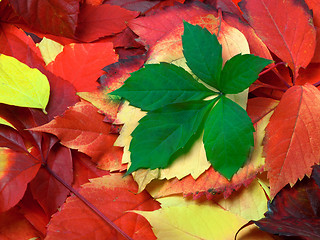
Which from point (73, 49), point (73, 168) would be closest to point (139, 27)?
point (73, 49)

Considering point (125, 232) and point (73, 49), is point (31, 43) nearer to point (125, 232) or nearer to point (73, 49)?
point (73, 49)

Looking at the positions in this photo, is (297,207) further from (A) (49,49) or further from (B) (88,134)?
(A) (49,49)

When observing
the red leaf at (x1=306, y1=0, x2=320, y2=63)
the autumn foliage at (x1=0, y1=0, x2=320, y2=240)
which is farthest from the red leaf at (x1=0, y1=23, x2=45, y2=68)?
the red leaf at (x1=306, y1=0, x2=320, y2=63)

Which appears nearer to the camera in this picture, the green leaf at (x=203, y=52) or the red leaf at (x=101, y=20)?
the green leaf at (x=203, y=52)

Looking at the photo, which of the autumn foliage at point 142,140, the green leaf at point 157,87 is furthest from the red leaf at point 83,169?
the green leaf at point 157,87

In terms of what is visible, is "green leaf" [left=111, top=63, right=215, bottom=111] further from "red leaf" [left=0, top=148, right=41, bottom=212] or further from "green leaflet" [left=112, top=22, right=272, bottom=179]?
"red leaf" [left=0, top=148, right=41, bottom=212]

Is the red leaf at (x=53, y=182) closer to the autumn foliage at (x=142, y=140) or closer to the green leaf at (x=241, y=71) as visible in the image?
the autumn foliage at (x=142, y=140)

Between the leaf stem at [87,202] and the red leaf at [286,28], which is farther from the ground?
the red leaf at [286,28]
